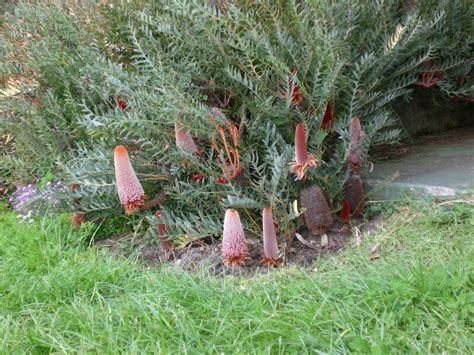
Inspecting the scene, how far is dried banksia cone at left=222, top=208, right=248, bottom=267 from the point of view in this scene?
2.93 meters

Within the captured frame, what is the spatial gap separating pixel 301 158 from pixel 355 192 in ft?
1.69

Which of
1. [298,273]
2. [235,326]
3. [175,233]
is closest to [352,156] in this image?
[298,273]

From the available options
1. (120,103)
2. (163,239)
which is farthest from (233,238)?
(120,103)

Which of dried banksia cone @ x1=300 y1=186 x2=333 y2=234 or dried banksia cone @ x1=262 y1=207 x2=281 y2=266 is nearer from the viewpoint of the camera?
dried banksia cone @ x1=262 y1=207 x2=281 y2=266

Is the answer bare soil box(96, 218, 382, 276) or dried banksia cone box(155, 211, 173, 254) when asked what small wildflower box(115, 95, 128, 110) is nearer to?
dried banksia cone box(155, 211, 173, 254)

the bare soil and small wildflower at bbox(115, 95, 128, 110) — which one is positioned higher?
small wildflower at bbox(115, 95, 128, 110)

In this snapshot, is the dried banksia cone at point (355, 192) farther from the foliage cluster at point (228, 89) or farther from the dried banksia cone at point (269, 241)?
the dried banksia cone at point (269, 241)

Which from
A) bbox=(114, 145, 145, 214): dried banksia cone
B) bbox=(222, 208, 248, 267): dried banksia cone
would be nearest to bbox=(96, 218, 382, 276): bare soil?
bbox=(222, 208, 248, 267): dried banksia cone

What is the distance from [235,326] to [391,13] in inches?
103

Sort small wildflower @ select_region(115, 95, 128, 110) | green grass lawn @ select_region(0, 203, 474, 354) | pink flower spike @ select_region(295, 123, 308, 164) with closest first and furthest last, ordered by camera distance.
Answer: green grass lawn @ select_region(0, 203, 474, 354)
pink flower spike @ select_region(295, 123, 308, 164)
small wildflower @ select_region(115, 95, 128, 110)

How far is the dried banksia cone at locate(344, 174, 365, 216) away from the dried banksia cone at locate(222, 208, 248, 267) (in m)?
0.82

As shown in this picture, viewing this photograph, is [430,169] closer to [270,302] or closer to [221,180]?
[221,180]

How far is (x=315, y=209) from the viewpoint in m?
3.29

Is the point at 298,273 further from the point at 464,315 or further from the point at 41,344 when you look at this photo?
the point at 41,344
